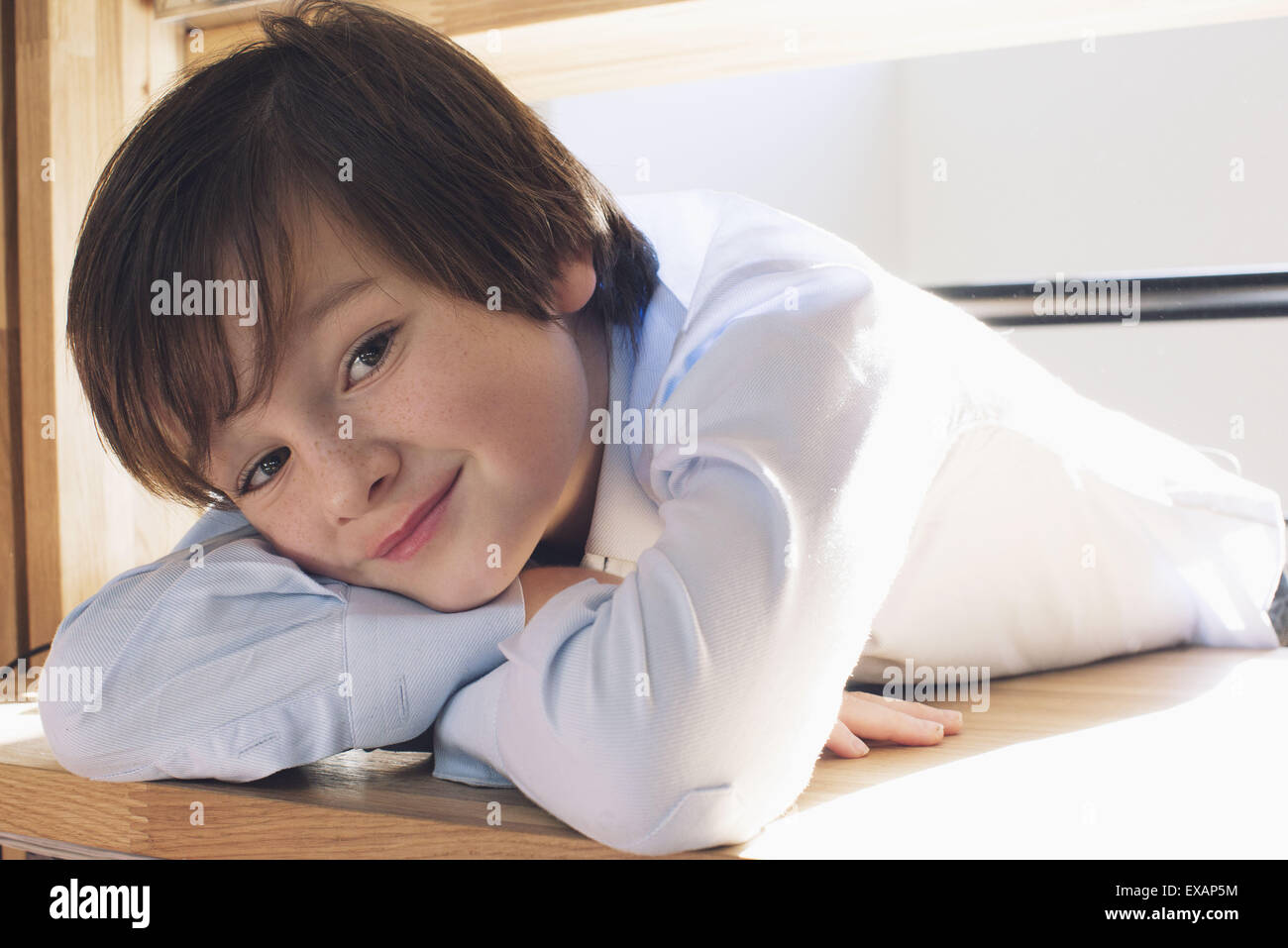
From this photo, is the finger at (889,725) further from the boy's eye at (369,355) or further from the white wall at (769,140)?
the white wall at (769,140)

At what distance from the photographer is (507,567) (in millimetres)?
579

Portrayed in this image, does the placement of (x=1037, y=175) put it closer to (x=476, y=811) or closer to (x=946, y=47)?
(x=946, y=47)

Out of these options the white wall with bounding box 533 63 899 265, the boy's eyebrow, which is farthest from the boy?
the white wall with bounding box 533 63 899 265

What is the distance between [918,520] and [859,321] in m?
0.23

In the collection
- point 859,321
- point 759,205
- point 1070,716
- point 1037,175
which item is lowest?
point 1070,716

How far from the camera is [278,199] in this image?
55cm

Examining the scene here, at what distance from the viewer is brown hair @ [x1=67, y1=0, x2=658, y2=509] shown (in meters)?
0.55

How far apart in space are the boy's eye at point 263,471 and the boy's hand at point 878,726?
1.05 feet

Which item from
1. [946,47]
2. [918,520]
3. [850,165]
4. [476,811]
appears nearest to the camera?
[476,811]

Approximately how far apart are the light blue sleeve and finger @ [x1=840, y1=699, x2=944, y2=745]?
0.18m

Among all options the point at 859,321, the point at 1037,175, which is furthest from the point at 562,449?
the point at 1037,175

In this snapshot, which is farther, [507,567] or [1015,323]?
[1015,323]

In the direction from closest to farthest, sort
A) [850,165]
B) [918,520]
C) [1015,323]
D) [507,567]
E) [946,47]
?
[507,567] → [918,520] → [946,47] → [1015,323] → [850,165]

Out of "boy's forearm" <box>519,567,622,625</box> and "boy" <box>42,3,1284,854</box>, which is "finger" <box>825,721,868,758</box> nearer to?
"boy" <box>42,3,1284,854</box>
